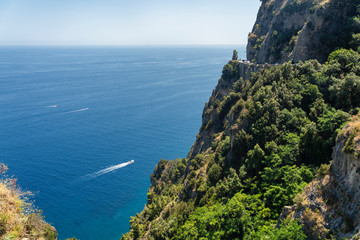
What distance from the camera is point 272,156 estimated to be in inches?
1211

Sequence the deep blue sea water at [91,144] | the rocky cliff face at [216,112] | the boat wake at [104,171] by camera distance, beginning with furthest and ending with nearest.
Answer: the boat wake at [104,171], the deep blue sea water at [91,144], the rocky cliff face at [216,112]

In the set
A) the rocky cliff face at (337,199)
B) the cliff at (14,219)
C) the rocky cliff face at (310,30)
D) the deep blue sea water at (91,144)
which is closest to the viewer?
the cliff at (14,219)

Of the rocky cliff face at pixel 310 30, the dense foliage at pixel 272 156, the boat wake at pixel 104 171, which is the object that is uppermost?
the rocky cliff face at pixel 310 30

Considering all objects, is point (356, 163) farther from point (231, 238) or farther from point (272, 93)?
point (272, 93)

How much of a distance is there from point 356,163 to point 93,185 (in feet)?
272

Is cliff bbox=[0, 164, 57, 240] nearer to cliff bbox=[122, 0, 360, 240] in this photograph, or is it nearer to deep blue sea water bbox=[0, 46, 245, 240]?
cliff bbox=[122, 0, 360, 240]

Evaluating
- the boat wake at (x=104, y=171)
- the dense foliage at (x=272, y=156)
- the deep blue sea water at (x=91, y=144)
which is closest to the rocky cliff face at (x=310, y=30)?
the dense foliage at (x=272, y=156)

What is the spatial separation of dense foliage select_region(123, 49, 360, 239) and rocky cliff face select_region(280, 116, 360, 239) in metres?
1.42

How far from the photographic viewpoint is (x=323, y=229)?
18.5 metres

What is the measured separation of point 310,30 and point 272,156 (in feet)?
116

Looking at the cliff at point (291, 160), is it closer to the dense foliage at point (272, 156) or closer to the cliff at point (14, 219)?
the dense foliage at point (272, 156)

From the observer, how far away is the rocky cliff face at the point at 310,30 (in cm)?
4812

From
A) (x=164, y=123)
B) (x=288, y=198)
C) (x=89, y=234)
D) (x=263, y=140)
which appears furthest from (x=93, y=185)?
(x=288, y=198)

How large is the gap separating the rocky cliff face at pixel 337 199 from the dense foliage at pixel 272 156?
1419 millimetres
